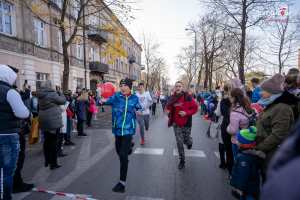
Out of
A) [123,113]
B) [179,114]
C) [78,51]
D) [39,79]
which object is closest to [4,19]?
[39,79]

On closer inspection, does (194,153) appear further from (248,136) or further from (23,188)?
(23,188)

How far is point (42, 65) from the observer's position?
1460 centimetres

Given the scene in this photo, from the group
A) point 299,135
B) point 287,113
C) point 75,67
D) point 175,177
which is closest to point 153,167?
point 175,177

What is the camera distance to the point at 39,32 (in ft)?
47.9

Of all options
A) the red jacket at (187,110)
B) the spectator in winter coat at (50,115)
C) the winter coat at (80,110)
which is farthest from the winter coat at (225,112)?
the winter coat at (80,110)

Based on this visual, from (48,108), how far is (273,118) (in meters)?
4.24

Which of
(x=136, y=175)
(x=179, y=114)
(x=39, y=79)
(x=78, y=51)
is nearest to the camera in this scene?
(x=136, y=175)

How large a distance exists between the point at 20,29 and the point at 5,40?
161 centimetres

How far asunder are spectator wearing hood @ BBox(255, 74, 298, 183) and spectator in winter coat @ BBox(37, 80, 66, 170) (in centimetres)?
393

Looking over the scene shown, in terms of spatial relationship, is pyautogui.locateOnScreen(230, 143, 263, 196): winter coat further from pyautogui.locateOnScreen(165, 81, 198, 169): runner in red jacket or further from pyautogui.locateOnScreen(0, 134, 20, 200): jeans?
pyautogui.locateOnScreen(0, 134, 20, 200): jeans

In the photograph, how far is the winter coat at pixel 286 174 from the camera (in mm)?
556

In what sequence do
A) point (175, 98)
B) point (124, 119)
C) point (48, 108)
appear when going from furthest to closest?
point (175, 98)
point (48, 108)
point (124, 119)

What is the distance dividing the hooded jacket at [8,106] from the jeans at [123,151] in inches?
62.2

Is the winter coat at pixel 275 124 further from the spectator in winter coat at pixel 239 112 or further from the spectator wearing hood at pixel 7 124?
the spectator wearing hood at pixel 7 124
